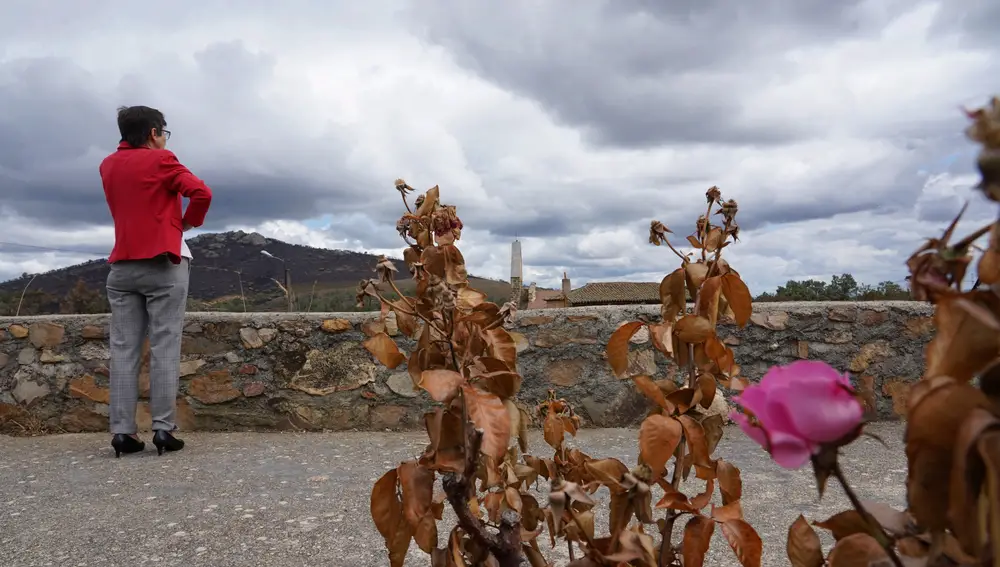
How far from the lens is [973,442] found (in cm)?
38

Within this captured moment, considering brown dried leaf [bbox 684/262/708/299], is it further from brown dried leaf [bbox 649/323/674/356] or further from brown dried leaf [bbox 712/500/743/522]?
brown dried leaf [bbox 712/500/743/522]

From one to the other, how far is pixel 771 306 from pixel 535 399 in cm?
138

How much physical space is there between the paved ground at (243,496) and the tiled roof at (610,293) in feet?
31.8

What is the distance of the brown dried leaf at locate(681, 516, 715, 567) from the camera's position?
33.9 inches

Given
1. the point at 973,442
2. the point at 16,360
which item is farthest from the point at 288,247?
the point at 973,442

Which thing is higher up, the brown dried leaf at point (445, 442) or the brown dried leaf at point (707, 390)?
the brown dried leaf at point (707, 390)

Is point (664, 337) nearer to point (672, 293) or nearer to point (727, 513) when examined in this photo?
point (672, 293)

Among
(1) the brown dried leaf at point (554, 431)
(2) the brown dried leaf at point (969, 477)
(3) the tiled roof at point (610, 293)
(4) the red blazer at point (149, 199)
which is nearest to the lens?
(2) the brown dried leaf at point (969, 477)

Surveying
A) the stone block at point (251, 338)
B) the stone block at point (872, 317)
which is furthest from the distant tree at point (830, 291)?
the stone block at point (251, 338)

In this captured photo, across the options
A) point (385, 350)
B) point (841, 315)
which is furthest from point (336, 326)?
point (385, 350)

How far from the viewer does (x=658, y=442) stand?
2.71ft

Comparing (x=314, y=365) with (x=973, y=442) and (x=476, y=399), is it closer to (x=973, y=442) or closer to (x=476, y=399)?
(x=476, y=399)

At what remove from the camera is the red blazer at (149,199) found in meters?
3.35

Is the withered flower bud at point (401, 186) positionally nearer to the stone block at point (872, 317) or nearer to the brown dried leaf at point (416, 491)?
the brown dried leaf at point (416, 491)
